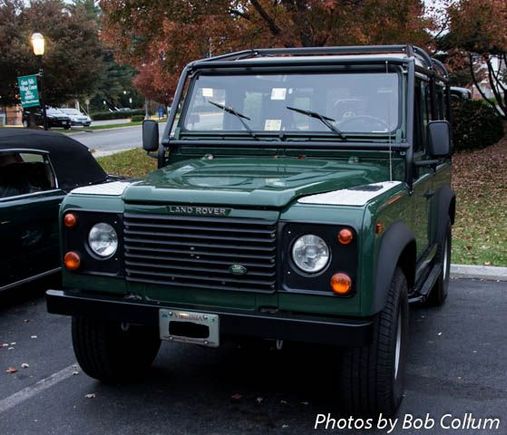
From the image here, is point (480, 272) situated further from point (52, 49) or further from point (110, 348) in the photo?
point (52, 49)

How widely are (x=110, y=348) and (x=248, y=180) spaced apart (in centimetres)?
136

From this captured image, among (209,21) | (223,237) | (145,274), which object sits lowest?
(145,274)

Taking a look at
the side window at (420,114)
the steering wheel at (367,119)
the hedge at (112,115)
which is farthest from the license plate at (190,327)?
the hedge at (112,115)

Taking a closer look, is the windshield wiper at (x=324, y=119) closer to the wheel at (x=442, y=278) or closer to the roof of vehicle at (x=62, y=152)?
the wheel at (x=442, y=278)

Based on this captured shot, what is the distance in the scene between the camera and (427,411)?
3895 mm

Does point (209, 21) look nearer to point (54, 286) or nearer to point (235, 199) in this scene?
point (54, 286)

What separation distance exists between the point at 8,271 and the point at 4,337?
2.01ft

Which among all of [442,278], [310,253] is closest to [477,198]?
[442,278]

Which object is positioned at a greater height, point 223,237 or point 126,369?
point 223,237

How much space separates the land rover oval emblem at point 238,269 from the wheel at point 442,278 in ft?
9.10

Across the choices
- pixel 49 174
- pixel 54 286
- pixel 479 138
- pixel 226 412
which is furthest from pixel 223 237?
pixel 479 138

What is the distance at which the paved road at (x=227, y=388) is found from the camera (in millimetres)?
3783

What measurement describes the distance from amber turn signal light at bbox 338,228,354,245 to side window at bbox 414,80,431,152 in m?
1.65

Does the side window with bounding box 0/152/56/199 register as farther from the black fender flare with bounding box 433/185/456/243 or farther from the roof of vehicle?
the black fender flare with bounding box 433/185/456/243
